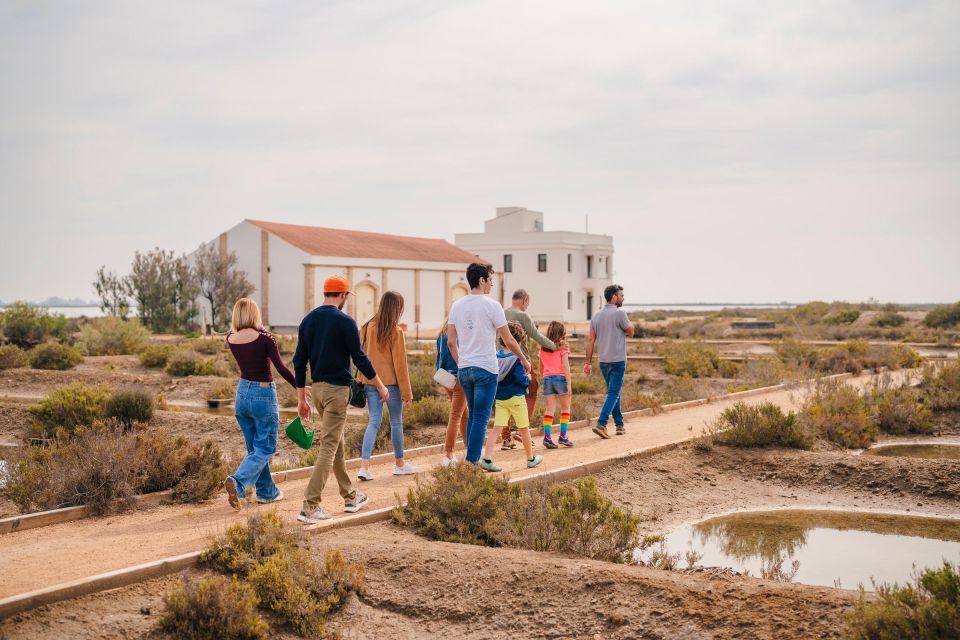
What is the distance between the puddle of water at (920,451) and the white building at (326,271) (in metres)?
30.3

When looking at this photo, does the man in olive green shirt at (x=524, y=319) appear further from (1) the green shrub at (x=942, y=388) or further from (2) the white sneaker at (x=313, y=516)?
(1) the green shrub at (x=942, y=388)

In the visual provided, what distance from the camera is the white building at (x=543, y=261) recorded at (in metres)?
62.6

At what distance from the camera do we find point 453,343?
8930 millimetres

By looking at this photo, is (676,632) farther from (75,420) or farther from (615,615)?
(75,420)

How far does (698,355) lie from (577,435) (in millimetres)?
12559

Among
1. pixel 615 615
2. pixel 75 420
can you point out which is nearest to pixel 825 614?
pixel 615 615

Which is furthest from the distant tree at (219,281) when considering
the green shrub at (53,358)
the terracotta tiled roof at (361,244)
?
the green shrub at (53,358)

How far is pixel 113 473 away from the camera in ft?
26.4

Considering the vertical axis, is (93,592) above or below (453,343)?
below

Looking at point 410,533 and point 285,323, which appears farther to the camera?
point 285,323

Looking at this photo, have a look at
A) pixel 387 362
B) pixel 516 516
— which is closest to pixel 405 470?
pixel 387 362

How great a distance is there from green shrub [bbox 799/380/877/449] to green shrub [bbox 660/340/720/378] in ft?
27.0

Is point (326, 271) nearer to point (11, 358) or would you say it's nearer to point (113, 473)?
point (11, 358)

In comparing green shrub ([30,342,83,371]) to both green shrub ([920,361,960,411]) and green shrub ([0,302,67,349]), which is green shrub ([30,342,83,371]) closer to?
green shrub ([0,302,67,349])
